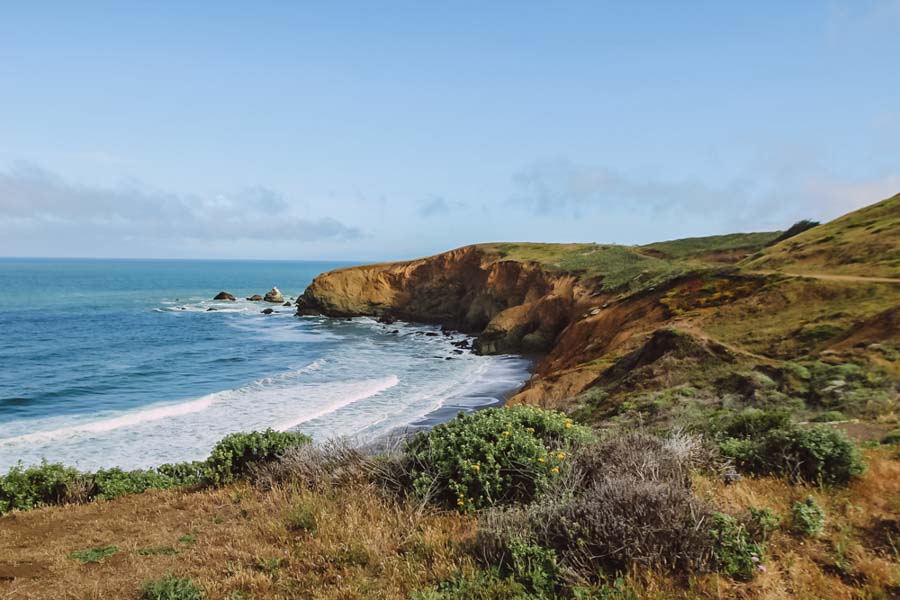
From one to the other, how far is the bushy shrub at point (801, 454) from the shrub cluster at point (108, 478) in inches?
297

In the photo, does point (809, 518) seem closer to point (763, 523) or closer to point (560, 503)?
point (763, 523)

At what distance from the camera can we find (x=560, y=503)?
543cm

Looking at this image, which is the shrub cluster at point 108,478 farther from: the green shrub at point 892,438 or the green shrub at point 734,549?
the green shrub at point 892,438

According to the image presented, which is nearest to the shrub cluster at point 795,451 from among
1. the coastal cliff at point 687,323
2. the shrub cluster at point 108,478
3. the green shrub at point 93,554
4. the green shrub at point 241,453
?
the coastal cliff at point 687,323

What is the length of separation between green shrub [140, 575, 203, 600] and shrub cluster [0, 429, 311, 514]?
4.47 m

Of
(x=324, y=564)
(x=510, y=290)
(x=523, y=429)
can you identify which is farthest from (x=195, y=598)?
(x=510, y=290)

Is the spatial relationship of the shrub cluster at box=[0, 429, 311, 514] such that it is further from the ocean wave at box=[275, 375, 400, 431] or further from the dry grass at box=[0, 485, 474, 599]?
the ocean wave at box=[275, 375, 400, 431]

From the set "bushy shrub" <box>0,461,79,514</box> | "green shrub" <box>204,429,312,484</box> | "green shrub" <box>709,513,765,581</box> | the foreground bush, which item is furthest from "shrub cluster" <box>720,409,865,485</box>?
"bushy shrub" <box>0,461,79,514</box>

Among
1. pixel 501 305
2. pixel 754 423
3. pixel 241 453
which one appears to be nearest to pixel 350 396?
pixel 241 453

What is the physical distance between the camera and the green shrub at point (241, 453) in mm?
10031

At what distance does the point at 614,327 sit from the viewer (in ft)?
79.5

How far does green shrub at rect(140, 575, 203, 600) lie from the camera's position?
4.90m

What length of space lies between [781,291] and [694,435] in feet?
44.5

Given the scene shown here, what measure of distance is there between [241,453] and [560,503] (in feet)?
23.6
